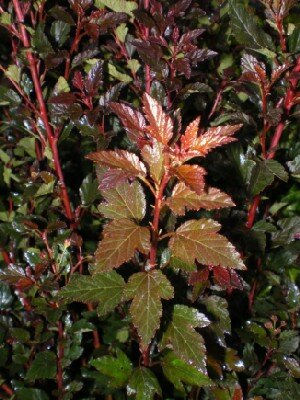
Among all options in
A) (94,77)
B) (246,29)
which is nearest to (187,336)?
(94,77)

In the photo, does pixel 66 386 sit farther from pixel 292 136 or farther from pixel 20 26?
pixel 292 136

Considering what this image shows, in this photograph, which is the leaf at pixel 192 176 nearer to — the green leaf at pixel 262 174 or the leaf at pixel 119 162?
the leaf at pixel 119 162

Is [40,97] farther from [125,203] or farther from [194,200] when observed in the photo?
[194,200]

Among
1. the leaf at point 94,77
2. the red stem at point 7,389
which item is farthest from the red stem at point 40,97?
the red stem at point 7,389

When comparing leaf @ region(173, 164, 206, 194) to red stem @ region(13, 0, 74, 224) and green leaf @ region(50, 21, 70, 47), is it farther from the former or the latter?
green leaf @ region(50, 21, 70, 47)

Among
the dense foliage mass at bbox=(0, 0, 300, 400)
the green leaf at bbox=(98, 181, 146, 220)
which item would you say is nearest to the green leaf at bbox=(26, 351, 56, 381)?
the dense foliage mass at bbox=(0, 0, 300, 400)

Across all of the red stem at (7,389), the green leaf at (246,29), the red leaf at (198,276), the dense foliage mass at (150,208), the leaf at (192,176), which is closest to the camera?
the leaf at (192,176)
